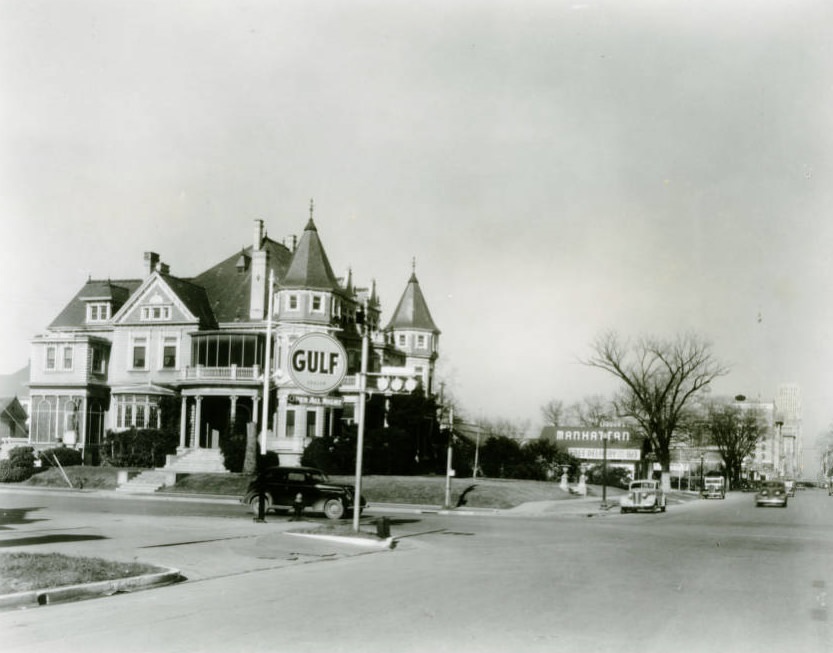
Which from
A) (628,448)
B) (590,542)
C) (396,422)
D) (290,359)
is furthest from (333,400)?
(628,448)

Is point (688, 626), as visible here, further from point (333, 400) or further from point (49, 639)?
point (333, 400)

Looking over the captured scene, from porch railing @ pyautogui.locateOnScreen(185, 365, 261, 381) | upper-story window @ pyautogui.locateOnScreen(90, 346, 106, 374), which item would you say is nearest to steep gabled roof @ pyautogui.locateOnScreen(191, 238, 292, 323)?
porch railing @ pyautogui.locateOnScreen(185, 365, 261, 381)

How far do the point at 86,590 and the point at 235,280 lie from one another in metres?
50.0

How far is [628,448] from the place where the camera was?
85.2m

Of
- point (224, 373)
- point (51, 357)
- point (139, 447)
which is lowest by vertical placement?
point (139, 447)

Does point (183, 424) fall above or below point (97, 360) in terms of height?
below

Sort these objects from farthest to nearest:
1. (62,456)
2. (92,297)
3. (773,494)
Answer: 1. (92,297)
2. (773,494)
3. (62,456)

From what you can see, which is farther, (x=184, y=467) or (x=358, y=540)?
(x=184, y=467)

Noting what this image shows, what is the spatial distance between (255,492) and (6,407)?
50579 mm

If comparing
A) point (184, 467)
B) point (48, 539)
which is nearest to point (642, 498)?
point (184, 467)

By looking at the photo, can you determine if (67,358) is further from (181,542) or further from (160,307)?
(181,542)

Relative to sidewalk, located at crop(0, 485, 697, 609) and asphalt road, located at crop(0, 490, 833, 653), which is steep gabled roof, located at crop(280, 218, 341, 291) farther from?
asphalt road, located at crop(0, 490, 833, 653)

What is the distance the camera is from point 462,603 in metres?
11.0

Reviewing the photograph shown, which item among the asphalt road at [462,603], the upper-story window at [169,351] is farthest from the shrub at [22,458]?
the asphalt road at [462,603]
